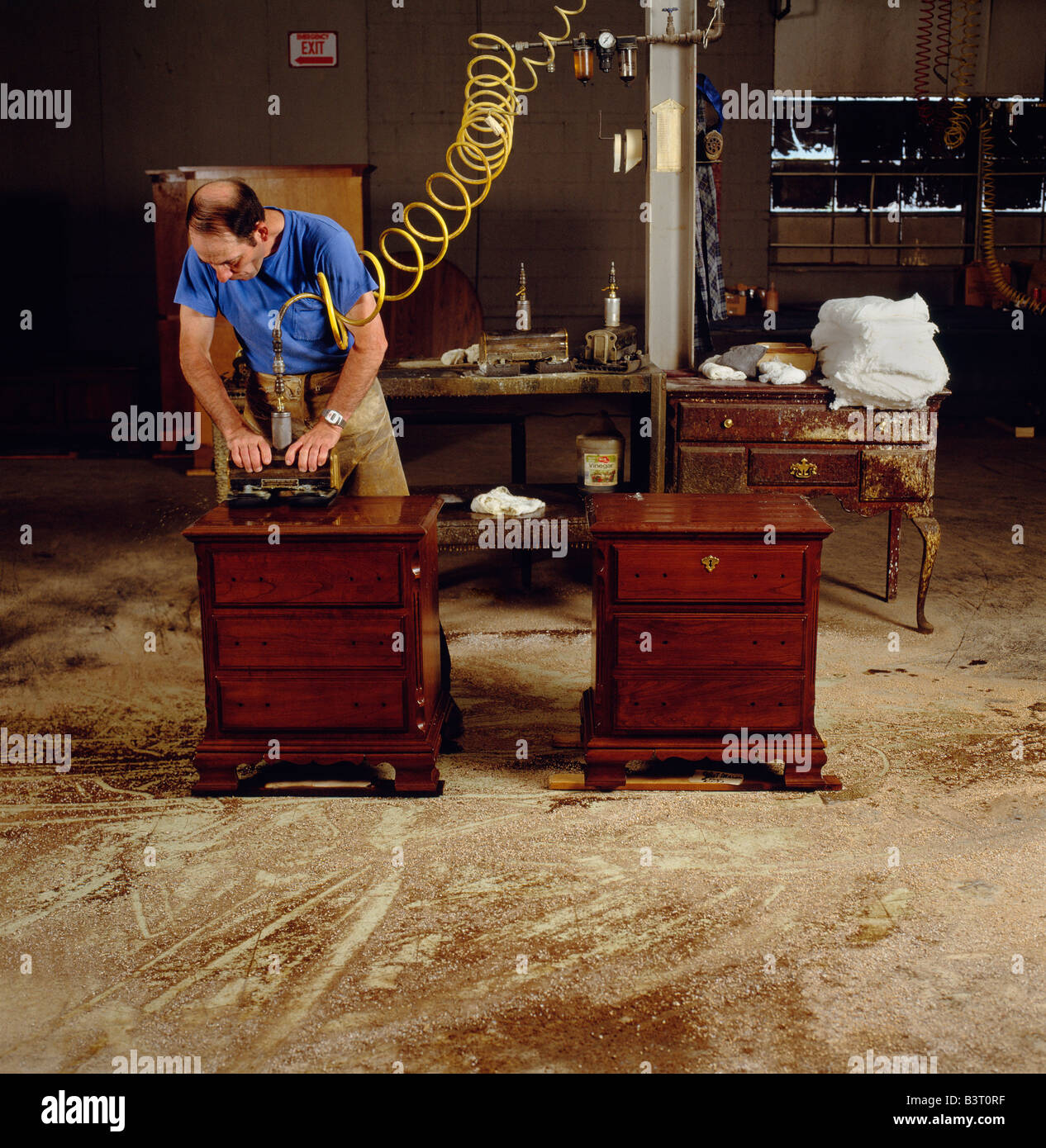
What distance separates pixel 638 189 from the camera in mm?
10188

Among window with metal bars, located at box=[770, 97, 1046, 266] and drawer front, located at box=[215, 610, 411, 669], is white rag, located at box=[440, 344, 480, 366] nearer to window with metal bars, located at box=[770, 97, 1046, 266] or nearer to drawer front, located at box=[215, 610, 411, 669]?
drawer front, located at box=[215, 610, 411, 669]

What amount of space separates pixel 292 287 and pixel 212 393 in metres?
0.39

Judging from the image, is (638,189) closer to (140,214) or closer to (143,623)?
(140,214)

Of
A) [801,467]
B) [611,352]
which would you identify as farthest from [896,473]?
[611,352]

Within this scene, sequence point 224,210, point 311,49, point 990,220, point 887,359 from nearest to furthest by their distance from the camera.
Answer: point 224,210
point 887,359
point 311,49
point 990,220

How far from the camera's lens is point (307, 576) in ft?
10.9

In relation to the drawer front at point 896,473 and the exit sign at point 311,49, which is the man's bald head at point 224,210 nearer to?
the drawer front at point 896,473

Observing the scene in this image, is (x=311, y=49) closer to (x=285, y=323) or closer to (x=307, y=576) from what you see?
(x=285, y=323)

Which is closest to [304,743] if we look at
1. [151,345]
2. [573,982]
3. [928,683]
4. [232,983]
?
[232,983]

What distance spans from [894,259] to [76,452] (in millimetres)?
7046

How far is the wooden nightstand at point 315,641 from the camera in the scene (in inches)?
130

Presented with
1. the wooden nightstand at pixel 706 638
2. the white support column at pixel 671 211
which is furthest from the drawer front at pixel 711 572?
the white support column at pixel 671 211

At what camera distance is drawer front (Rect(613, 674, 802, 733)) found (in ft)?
11.2

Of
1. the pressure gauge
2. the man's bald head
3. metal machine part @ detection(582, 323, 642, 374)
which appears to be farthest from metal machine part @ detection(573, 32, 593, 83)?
the man's bald head
